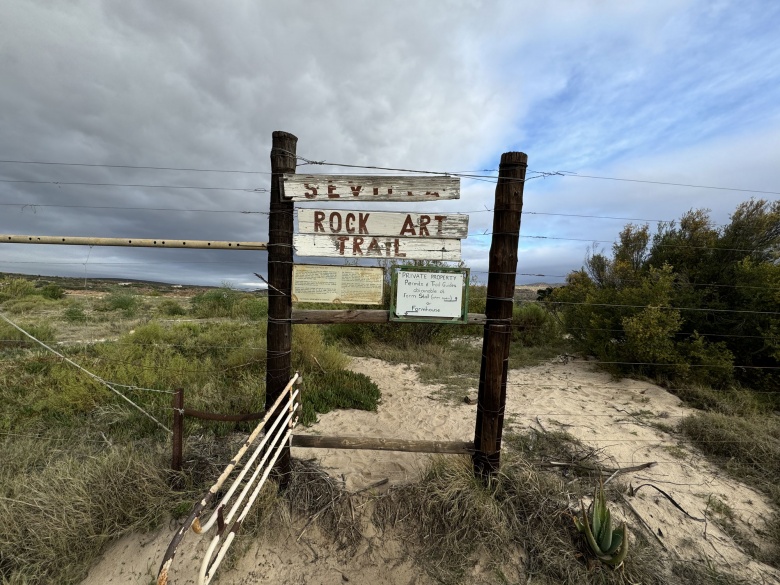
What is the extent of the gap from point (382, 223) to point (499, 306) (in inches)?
50.2

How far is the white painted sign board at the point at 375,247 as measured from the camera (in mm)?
2934

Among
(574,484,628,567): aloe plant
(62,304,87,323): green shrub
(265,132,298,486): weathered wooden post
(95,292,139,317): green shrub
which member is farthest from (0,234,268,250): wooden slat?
(95,292,139,317): green shrub

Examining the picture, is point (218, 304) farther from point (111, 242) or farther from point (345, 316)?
point (345, 316)

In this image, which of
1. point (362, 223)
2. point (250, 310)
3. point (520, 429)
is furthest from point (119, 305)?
point (520, 429)

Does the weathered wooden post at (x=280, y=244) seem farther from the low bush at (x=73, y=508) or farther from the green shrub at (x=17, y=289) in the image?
the green shrub at (x=17, y=289)

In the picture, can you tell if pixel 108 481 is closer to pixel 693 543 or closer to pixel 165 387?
pixel 165 387

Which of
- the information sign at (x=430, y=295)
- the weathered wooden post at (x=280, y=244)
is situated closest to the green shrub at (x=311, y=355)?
the weathered wooden post at (x=280, y=244)

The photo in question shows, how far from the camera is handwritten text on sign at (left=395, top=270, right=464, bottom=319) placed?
9.98 feet

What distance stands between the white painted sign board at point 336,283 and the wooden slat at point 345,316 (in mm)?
103

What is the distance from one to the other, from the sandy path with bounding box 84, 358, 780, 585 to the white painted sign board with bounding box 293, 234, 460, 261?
2.34 metres

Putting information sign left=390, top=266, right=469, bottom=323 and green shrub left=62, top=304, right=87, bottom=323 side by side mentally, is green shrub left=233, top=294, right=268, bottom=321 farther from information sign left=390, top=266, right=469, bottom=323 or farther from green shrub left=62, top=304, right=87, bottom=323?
information sign left=390, top=266, right=469, bottom=323

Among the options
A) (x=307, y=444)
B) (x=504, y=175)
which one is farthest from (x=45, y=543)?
(x=504, y=175)

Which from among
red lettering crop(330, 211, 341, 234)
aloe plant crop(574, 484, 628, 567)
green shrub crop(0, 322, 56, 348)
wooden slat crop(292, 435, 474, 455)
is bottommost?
green shrub crop(0, 322, 56, 348)

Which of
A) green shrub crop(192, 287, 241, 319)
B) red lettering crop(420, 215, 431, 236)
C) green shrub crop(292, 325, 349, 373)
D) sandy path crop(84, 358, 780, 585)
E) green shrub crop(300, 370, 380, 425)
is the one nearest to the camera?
sandy path crop(84, 358, 780, 585)
